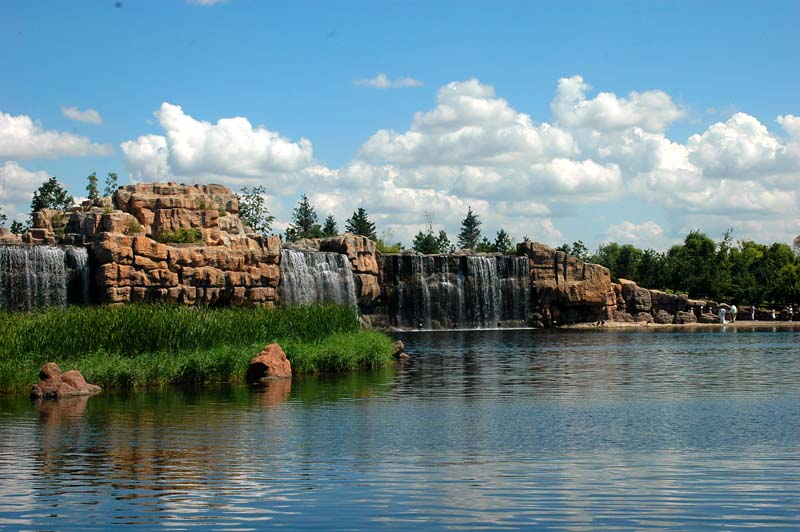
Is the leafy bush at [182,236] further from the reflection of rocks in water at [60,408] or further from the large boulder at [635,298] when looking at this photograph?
the large boulder at [635,298]

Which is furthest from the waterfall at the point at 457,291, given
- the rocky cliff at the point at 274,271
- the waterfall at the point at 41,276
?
the waterfall at the point at 41,276

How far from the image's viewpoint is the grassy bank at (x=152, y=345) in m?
34.8

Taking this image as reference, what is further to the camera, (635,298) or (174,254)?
(635,298)

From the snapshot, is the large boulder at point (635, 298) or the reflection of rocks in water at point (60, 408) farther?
the large boulder at point (635, 298)

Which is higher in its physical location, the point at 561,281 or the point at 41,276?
the point at 41,276

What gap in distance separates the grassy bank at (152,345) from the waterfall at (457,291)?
47.2 meters

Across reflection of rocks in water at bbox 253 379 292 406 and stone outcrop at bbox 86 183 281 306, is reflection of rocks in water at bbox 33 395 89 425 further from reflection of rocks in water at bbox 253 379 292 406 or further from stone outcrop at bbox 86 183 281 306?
stone outcrop at bbox 86 183 281 306

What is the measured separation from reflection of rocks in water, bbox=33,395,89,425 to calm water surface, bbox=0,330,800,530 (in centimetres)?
9

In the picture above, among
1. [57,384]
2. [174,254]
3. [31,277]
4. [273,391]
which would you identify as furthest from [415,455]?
[174,254]

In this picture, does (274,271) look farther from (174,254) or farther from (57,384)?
(57,384)

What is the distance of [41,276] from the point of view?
59094mm

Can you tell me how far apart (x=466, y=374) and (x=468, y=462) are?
78.5 ft

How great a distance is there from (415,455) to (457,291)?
2884 inches

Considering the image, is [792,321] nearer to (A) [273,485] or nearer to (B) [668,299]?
(B) [668,299]
